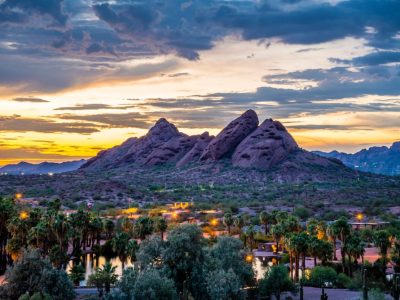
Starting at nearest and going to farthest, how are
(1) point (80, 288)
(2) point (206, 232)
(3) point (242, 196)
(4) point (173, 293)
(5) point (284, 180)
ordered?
(4) point (173, 293)
(1) point (80, 288)
(2) point (206, 232)
(3) point (242, 196)
(5) point (284, 180)

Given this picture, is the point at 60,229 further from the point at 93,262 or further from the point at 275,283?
the point at 275,283

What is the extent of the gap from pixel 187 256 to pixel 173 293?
4.74 m

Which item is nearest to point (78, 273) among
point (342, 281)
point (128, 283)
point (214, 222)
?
point (128, 283)

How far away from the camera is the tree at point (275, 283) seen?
44.9 metres

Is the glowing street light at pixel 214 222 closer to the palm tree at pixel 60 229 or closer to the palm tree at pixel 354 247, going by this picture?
the palm tree at pixel 60 229

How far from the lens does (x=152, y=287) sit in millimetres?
34281

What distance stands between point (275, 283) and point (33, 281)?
63.9ft

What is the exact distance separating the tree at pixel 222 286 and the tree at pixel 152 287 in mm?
3329

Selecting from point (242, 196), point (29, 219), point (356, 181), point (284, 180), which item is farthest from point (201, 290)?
point (356, 181)

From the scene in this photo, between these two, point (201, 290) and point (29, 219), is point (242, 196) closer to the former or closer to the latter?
point (29, 219)

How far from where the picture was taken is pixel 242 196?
143250 millimetres

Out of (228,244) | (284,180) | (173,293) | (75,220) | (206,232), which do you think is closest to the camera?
(173,293)

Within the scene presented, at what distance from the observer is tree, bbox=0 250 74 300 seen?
38531 mm

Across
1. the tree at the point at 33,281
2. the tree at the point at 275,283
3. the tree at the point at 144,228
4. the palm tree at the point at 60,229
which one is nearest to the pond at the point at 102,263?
the tree at the point at 144,228
